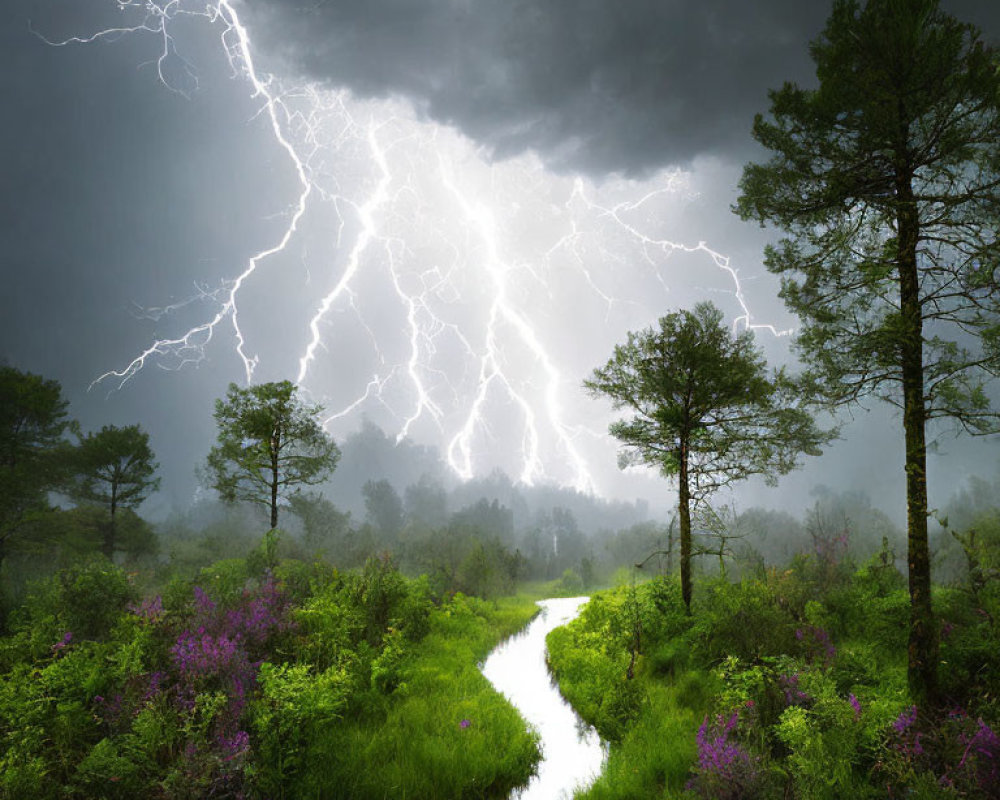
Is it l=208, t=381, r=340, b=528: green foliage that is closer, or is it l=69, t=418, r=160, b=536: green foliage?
l=208, t=381, r=340, b=528: green foliage

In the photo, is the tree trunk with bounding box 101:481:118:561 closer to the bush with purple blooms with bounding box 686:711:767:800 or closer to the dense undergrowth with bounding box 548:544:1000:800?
the dense undergrowth with bounding box 548:544:1000:800

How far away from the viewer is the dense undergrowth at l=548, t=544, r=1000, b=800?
14.2 ft

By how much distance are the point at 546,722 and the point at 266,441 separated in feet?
48.4

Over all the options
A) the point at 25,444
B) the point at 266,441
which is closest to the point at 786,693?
the point at 266,441

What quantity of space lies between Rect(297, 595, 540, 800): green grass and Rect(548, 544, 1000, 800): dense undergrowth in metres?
1.39

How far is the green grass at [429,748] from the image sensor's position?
512 cm

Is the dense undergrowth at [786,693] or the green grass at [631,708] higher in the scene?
the dense undergrowth at [786,693]

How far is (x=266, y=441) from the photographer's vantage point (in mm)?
17344

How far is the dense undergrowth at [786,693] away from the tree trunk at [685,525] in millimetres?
415

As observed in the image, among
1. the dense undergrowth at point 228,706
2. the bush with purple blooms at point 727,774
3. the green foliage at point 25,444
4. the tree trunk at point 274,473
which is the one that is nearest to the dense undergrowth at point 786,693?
the bush with purple blooms at point 727,774

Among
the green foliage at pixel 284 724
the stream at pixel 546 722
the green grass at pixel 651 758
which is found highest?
the green foliage at pixel 284 724

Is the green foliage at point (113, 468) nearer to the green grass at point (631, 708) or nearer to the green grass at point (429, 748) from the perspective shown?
the green grass at point (429, 748)

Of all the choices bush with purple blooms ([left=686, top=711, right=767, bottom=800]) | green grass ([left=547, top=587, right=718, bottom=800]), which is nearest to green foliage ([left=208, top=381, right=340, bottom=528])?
green grass ([left=547, top=587, right=718, bottom=800])

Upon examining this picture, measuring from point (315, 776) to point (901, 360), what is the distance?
31.7 ft
